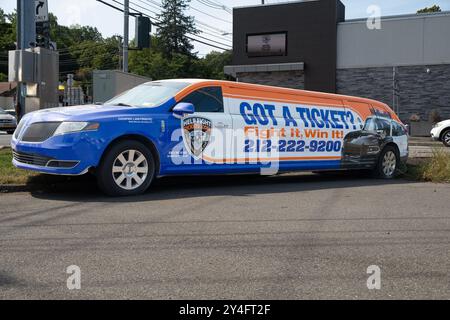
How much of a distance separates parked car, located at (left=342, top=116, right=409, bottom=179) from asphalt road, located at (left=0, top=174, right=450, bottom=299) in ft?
7.45

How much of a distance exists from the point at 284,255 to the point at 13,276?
212cm

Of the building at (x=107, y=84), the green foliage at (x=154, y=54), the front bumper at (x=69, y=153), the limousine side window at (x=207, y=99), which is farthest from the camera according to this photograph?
the green foliage at (x=154, y=54)

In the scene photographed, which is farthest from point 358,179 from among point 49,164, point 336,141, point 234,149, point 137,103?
point 49,164

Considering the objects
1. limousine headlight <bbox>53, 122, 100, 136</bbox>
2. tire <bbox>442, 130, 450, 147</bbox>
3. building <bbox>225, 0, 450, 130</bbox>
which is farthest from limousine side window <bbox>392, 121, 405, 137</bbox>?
building <bbox>225, 0, 450, 130</bbox>

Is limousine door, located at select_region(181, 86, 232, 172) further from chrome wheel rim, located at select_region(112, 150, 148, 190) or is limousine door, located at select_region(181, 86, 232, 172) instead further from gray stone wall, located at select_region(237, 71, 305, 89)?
gray stone wall, located at select_region(237, 71, 305, 89)

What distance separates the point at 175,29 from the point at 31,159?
3018 inches

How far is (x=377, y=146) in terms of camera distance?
1045 centimetres

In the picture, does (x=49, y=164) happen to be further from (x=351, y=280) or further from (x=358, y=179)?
(x=358, y=179)

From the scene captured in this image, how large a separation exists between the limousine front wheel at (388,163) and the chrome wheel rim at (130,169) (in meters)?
5.36

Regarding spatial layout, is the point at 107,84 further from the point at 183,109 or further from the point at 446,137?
the point at 446,137

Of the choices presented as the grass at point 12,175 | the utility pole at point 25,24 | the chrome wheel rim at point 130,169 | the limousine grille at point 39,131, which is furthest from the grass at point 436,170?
the utility pole at point 25,24

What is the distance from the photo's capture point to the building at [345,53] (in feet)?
87.6

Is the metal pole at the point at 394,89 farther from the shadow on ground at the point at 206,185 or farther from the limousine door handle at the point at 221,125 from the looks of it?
the limousine door handle at the point at 221,125

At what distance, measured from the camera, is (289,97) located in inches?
362
